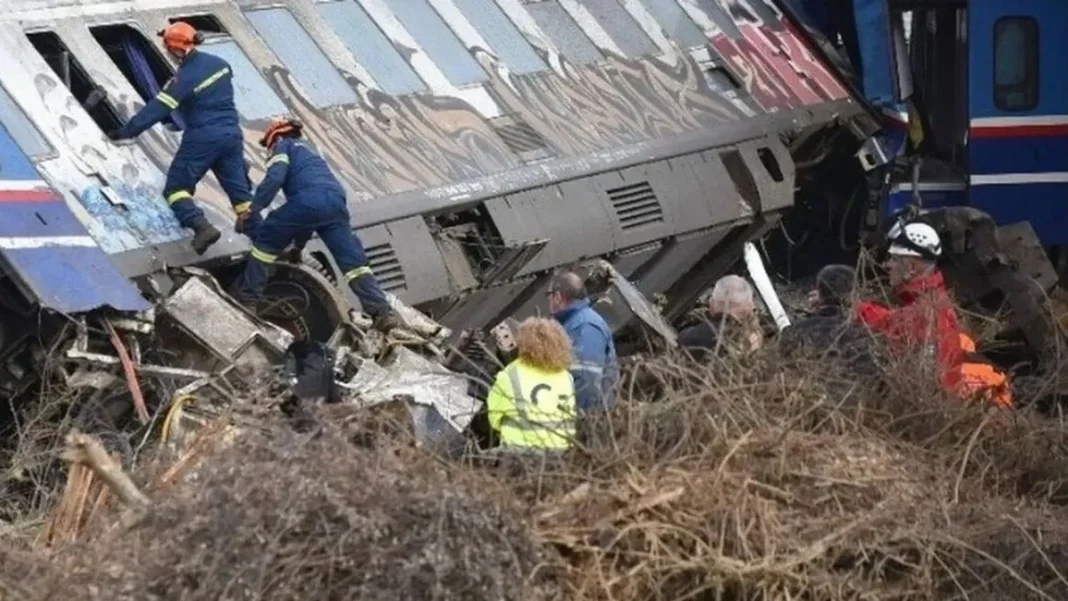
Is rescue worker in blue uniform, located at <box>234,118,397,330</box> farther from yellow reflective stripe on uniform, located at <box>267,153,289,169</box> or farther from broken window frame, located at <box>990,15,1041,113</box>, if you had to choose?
broken window frame, located at <box>990,15,1041,113</box>

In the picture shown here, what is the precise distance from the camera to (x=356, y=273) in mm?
12195

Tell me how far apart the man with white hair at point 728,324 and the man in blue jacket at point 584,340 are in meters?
0.32

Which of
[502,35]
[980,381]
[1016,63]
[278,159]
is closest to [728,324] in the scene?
[980,381]

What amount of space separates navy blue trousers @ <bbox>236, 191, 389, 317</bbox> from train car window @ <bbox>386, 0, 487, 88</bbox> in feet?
8.81

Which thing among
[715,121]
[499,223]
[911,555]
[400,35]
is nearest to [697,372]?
[911,555]

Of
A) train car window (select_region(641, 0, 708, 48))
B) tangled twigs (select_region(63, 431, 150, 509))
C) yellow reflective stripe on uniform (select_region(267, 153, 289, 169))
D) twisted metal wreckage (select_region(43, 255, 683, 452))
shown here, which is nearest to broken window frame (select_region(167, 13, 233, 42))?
yellow reflective stripe on uniform (select_region(267, 153, 289, 169))

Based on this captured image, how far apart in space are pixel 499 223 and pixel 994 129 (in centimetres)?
434

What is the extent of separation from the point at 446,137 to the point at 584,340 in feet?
15.3

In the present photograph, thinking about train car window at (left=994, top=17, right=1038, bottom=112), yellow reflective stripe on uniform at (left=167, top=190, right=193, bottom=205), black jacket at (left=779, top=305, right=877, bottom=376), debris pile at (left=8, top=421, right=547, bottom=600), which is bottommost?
train car window at (left=994, top=17, right=1038, bottom=112)

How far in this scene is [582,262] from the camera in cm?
1449

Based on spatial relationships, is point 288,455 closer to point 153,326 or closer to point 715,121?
point 153,326

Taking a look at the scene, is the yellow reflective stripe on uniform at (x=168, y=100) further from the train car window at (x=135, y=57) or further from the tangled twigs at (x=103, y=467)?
the tangled twigs at (x=103, y=467)

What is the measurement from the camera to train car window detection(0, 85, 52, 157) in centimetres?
1158

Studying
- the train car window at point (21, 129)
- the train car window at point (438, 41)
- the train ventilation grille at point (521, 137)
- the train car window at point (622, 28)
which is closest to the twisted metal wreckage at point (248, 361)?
the train car window at point (21, 129)
